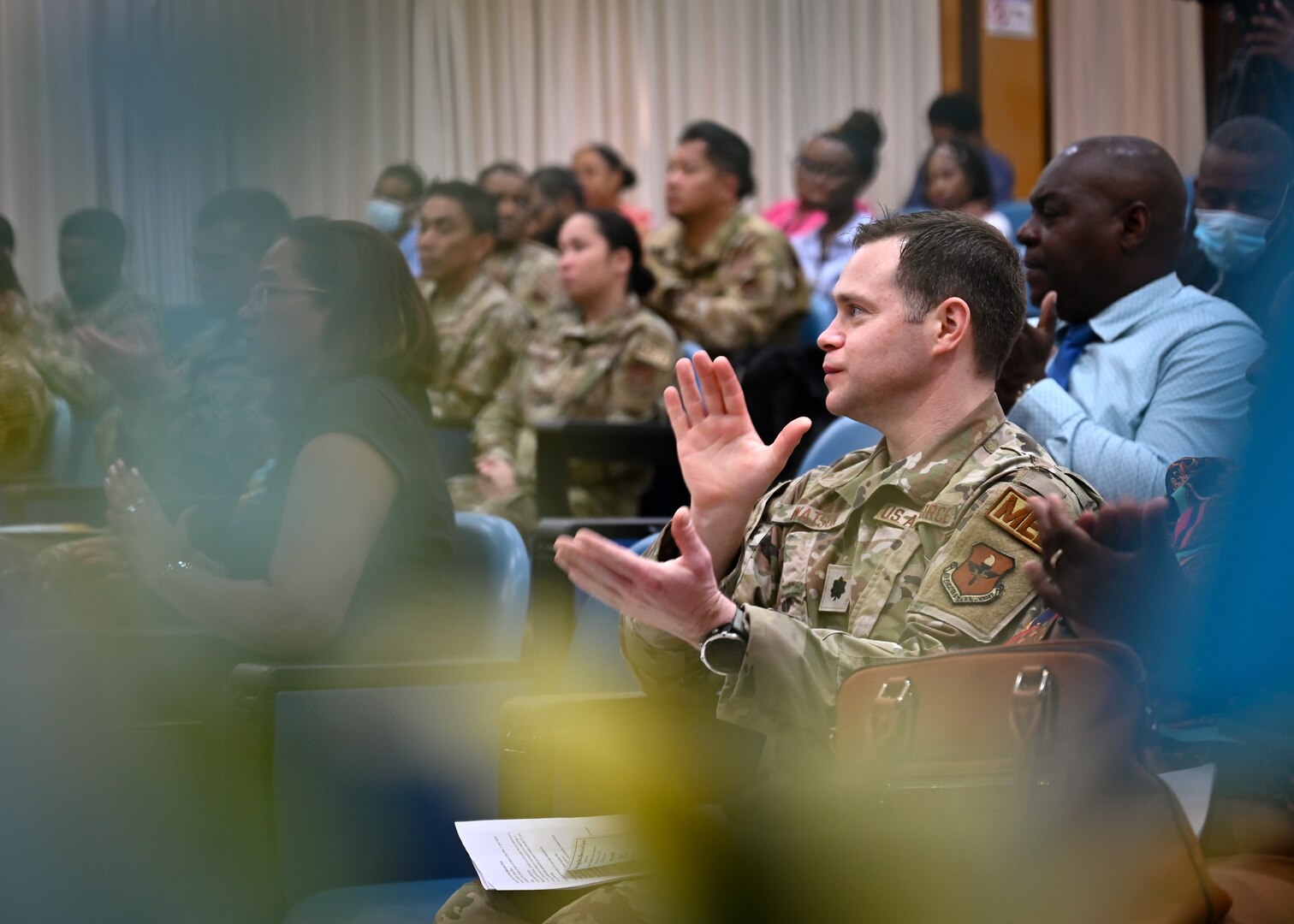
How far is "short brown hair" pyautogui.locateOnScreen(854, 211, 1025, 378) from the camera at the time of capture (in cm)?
141

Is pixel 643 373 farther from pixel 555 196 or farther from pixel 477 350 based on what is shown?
pixel 555 196

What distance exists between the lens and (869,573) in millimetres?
1371

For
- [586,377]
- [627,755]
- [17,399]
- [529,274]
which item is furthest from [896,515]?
[529,274]

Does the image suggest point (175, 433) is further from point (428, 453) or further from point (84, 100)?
point (84, 100)

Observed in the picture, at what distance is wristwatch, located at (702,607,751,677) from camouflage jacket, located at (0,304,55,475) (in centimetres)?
129

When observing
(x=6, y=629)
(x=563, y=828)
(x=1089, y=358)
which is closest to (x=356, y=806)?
(x=563, y=828)

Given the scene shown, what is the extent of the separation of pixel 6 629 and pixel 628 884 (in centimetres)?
114

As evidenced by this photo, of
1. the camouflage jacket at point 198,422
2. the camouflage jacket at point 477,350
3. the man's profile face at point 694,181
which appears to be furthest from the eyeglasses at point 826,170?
the camouflage jacket at point 198,422

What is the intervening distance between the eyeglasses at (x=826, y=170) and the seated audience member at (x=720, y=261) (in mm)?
534

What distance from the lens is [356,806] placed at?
1.74 metres

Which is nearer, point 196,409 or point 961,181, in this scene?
point 196,409

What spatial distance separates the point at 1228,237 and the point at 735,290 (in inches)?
68.5

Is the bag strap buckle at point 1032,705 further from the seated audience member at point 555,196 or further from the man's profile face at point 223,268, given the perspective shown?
the seated audience member at point 555,196

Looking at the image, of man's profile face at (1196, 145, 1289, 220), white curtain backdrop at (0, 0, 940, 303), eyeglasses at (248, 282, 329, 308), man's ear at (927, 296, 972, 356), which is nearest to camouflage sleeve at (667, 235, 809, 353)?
white curtain backdrop at (0, 0, 940, 303)
